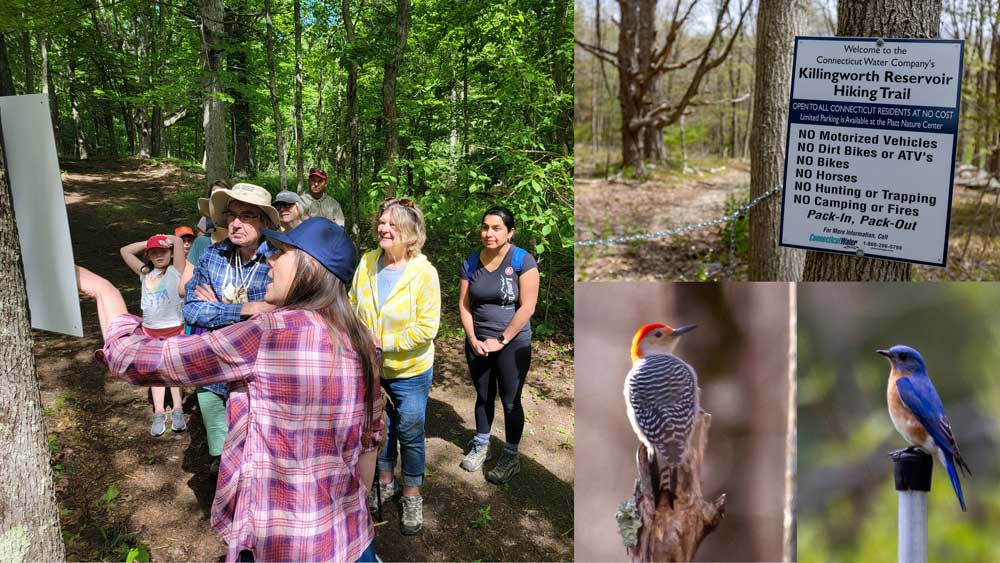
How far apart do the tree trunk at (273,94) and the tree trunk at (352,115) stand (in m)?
0.30

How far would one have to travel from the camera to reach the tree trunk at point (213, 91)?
2729 mm

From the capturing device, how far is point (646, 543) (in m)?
2.00

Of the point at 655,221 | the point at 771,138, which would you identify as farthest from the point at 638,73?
the point at 771,138

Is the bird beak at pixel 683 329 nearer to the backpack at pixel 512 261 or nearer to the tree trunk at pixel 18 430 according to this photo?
the backpack at pixel 512 261

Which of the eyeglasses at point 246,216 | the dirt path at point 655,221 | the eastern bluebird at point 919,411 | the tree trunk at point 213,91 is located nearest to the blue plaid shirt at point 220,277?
the eyeglasses at point 246,216

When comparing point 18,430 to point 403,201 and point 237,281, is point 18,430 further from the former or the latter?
point 403,201

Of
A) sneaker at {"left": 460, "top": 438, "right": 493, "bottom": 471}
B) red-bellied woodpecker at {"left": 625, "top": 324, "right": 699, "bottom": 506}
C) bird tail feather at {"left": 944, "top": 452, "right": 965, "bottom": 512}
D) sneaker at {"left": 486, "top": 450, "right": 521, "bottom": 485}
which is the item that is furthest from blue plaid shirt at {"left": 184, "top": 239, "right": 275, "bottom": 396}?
bird tail feather at {"left": 944, "top": 452, "right": 965, "bottom": 512}

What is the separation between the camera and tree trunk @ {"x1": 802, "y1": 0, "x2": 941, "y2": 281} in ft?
7.57

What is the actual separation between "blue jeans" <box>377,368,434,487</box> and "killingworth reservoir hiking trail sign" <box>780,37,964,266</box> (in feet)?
5.49

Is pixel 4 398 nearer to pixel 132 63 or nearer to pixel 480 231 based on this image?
pixel 132 63

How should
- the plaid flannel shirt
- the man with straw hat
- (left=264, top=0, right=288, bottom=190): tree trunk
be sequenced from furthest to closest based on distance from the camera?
1. (left=264, top=0, right=288, bottom=190): tree trunk
2. the man with straw hat
3. the plaid flannel shirt

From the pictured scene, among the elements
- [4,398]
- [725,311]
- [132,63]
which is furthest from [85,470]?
[725,311]

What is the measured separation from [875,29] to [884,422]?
56.3 inches

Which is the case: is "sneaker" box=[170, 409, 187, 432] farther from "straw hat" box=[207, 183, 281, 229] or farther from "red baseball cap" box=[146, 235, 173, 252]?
"straw hat" box=[207, 183, 281, 229]
